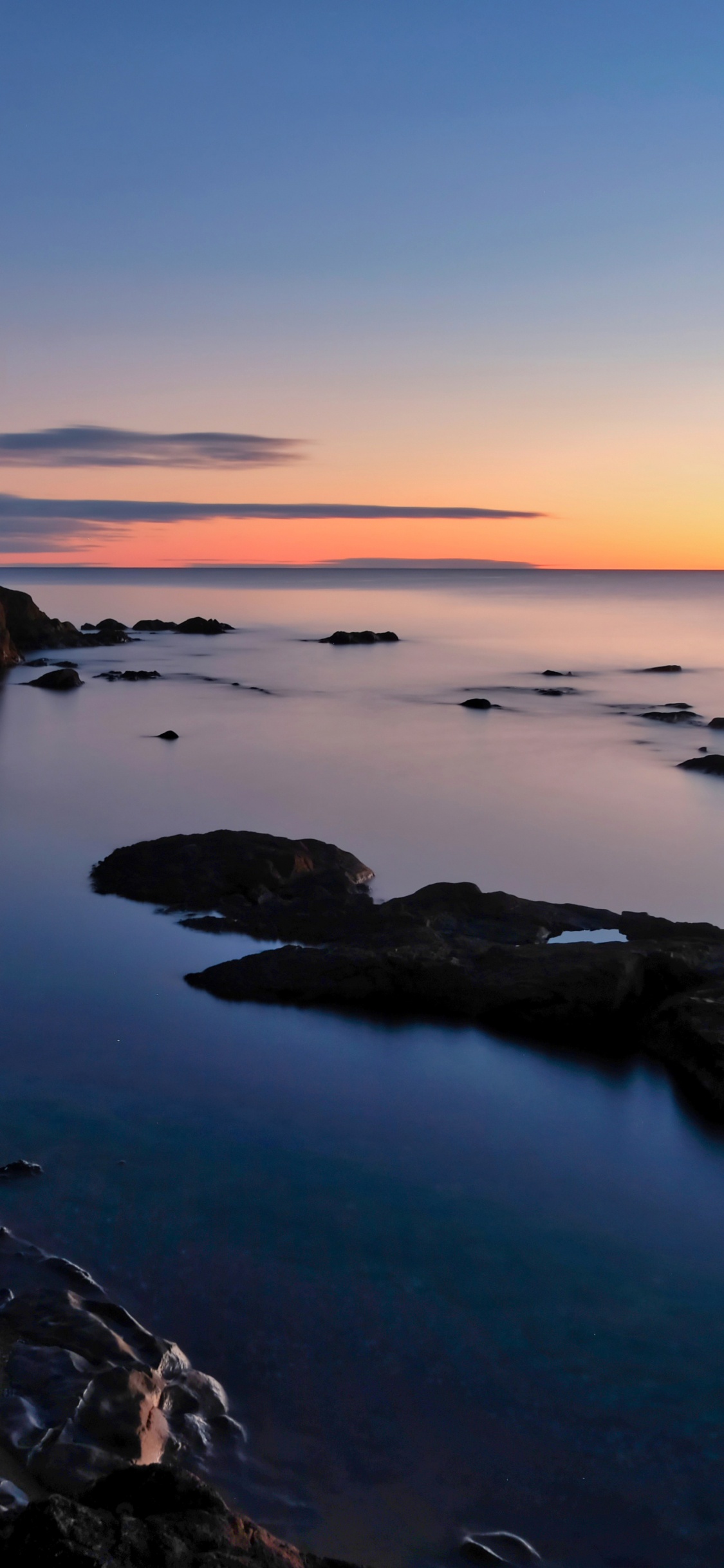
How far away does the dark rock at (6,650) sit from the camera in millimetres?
42950

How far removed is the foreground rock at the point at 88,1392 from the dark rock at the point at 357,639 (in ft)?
181

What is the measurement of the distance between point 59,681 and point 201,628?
101 ft

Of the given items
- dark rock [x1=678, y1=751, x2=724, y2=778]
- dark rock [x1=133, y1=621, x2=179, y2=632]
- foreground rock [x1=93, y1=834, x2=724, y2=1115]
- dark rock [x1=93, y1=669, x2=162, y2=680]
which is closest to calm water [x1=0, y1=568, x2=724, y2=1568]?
foreground rock [x1=93, y1=834, x2=724, y2=1115]

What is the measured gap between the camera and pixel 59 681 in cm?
3666

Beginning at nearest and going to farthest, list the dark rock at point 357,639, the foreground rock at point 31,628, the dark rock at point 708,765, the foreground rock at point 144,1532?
the foreground rock at point 144,1532, the dark rock at point 708,765, the foreground rock at point 31,628, the dark rock at point 357,639

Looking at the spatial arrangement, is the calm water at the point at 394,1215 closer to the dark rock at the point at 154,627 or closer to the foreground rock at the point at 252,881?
the foreground rock at the point at 252,881

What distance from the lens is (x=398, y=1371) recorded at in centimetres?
534

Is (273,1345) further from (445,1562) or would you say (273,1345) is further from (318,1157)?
(318,1157)

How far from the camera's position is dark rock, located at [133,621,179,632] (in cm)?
6825

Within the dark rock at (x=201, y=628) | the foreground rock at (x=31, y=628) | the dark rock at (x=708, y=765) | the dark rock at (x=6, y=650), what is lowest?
the dark rock at (x=708, y=765)

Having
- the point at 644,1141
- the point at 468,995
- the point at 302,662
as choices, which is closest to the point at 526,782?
the point at 468,995

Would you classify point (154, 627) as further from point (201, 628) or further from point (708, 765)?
point (708, 765)

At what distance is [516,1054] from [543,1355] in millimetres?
3767

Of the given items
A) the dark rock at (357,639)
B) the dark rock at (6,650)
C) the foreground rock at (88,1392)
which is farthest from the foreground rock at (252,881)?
the dark rock at (357,639)
